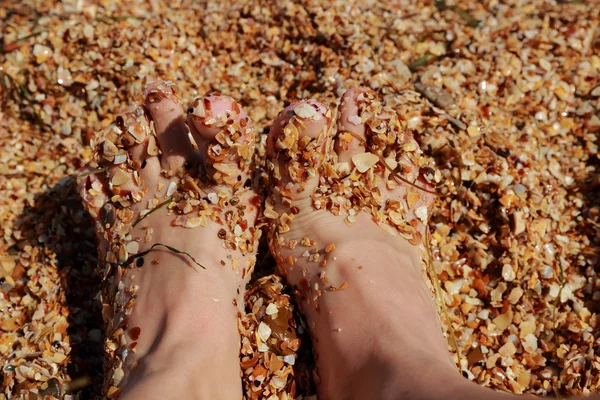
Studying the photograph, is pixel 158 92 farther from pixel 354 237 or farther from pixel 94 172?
pixel 354 237

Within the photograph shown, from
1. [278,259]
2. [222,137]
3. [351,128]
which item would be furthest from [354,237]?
[222,137]

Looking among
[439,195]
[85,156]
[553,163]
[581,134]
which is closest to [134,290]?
[85,156]

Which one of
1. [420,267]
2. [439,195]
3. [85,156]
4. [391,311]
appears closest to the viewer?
[391,311]

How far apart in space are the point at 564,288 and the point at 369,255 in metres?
0.66

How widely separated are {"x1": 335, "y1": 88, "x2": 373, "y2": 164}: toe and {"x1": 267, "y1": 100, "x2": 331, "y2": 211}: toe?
8 centimetres

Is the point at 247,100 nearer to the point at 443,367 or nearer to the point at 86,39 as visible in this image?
the point at 86,39

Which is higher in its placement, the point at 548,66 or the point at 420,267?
the point at 548,66

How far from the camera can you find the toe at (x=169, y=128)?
1878 mm

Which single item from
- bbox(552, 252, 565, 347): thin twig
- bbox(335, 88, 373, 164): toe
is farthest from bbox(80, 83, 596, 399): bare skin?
bbox(552, 252, 565, 347): thin twig

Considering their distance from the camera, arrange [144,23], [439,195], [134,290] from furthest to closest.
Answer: [144,23] < [439,195] < [134,290]

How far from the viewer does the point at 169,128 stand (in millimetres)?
1896

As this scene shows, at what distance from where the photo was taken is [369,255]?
177 cm

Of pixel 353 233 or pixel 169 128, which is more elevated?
pixel 169 128

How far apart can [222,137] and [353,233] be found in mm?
497
